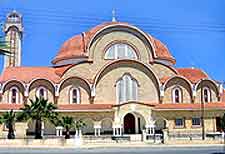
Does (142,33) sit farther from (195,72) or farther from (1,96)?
(1,96)

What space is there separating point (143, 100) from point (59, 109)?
11.4m

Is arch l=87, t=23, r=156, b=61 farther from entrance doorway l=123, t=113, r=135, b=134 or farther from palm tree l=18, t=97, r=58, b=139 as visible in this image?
palm tree l=18, t=97, r=58, b=139

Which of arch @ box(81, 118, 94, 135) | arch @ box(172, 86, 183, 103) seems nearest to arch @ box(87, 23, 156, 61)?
arch @ box(172, 86, 183, 103)

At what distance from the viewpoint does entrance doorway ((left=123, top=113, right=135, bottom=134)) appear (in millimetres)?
51219

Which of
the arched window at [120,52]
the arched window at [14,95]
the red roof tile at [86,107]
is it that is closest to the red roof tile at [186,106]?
the red roof tile at [86,107]

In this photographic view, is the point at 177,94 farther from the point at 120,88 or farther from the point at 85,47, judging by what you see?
the point at 85,47

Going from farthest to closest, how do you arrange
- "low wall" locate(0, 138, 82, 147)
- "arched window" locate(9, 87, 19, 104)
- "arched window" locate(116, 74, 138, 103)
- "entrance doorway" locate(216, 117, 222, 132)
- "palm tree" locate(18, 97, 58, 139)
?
1. "arched window" locate(116, 74, 138, 103)
2. "arched window" locate(9, 87, 19, 104)
3. "entrance doorway" locate(216, 117, 222, 132)
4. "palm tree" locate(18, 97, 58, 139)
5. "low wall" locate(0, 138, 82, 147)

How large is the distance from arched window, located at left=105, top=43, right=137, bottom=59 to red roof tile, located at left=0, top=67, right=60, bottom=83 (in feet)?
25.7

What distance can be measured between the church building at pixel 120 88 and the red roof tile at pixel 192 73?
0.16 meters

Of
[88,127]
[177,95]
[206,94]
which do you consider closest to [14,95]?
[88,127]

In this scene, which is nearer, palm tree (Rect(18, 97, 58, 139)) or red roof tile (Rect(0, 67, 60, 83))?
palm tree (Rect(18, 97, 58, 139))

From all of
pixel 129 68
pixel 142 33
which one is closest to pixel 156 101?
pixel 129 68

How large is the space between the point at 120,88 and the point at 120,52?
5401mm

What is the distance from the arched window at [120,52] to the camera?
2173 inches
